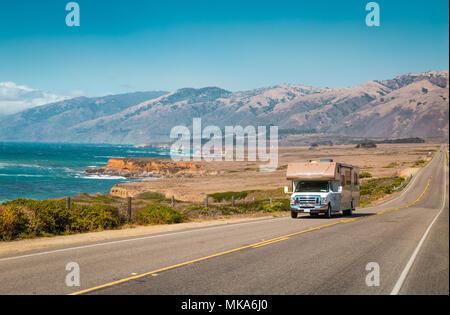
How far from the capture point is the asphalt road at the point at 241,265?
852 centimetres

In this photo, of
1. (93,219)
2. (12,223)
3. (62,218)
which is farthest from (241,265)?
(93,219)

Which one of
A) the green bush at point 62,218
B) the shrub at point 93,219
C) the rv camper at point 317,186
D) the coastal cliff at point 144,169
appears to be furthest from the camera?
the coastal cliff at point 144,169

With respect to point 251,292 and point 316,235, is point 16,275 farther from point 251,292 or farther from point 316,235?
point 316,235

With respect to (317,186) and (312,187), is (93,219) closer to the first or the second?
(312,187)

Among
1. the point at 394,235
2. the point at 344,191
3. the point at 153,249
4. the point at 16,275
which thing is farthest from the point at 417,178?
the point at 16,275

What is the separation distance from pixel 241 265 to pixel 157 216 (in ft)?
43.4

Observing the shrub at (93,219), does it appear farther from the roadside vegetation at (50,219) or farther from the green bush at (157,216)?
the green bush at (157,216)

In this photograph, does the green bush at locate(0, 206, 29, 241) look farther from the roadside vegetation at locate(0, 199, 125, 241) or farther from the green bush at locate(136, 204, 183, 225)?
the green bush at locate(136, 204, 183, 225)

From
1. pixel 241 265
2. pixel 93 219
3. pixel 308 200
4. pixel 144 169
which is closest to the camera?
pixel 241 265

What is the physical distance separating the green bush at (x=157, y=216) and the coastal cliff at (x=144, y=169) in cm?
8891

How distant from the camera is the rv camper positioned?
79.2ft

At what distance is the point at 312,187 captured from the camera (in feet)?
81.4

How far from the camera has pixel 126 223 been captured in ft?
71.1

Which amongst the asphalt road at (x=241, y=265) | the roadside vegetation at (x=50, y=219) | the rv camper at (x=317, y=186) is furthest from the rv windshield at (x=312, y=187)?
the roadside vegetation at (x=50, y=219)
